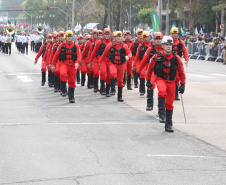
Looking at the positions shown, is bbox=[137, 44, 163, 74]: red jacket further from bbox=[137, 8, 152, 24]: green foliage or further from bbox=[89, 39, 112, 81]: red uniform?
bbox=[137, 8, 152, 24]: green foliage

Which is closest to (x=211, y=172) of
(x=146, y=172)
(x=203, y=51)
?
(x=146, y=172)

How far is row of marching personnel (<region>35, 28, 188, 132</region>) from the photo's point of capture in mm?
10344

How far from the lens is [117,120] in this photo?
11602mm

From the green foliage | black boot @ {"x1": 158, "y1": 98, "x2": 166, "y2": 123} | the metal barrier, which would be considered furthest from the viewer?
the green foliage

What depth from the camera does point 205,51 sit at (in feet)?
124

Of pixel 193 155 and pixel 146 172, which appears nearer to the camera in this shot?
pixel 146 172

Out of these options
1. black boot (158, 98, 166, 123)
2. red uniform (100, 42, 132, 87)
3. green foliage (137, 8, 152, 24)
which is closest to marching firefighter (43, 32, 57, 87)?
red uniform (100, 42, 132, 87)

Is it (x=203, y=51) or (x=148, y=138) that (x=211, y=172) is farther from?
(x=203, y=51)

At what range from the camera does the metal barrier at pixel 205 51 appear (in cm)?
3475

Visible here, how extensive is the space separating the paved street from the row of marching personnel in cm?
58

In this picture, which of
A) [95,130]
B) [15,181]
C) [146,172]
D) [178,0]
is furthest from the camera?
[178,0]

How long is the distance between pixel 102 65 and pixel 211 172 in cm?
957

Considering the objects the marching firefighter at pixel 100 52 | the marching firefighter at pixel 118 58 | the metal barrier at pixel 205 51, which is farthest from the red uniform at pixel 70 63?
the metal barrier at pixel 205 51

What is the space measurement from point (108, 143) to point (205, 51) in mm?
29793
